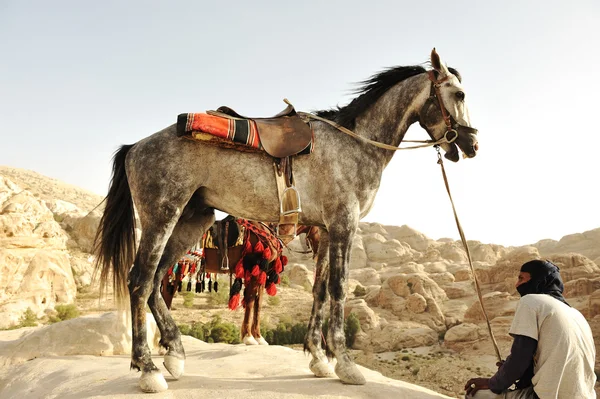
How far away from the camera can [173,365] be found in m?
4.71

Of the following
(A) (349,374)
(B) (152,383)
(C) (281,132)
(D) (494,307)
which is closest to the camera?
(B) (152,383)

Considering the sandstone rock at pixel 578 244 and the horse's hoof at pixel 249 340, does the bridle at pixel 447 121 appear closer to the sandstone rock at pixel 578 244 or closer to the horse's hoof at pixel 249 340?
the horse's hoof at pixel 249 340

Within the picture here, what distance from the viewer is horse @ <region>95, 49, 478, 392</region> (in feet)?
14.8

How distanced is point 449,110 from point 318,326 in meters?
2.79

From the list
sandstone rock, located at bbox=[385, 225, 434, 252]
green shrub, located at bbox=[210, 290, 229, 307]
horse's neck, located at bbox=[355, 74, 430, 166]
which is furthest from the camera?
sandstone rock, located at bbox=[385, 225, 434, 252]

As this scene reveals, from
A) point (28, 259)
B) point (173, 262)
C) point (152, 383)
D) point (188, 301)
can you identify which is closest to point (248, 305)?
point (173, 262)

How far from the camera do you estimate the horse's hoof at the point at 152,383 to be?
4.21 m

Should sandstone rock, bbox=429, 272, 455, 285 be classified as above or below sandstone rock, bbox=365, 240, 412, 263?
below

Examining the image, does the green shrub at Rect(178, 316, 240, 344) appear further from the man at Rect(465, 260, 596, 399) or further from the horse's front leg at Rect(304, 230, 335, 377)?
the man at Rect(465, 260, 596, 399)

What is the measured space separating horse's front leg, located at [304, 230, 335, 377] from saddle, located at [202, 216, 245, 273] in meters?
3.78

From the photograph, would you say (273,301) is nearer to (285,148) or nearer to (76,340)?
(76,340)

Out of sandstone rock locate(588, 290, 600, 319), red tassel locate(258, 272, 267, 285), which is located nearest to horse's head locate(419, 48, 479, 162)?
red tassel locate(258, 272, 267, 285)

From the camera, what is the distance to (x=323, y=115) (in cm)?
536

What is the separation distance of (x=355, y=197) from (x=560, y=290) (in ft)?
6.61
